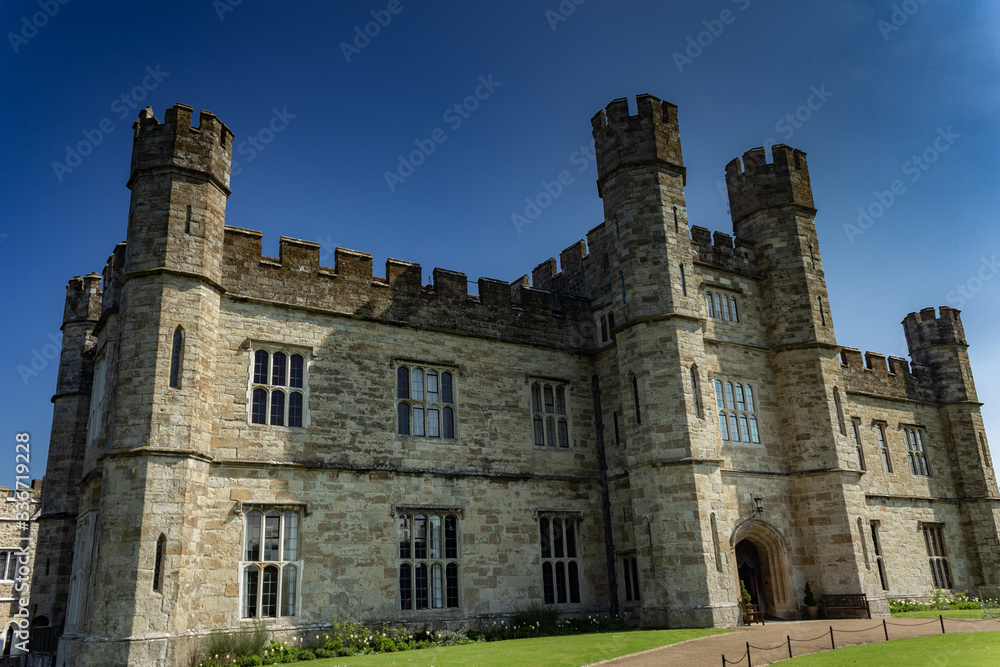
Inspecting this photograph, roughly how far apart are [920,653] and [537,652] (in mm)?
6453

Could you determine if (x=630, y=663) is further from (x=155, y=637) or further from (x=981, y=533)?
(x=981, y=533)

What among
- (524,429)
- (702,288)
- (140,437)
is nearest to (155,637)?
(140,437)

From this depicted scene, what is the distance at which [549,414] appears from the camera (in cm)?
2056

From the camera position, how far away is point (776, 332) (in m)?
22.7

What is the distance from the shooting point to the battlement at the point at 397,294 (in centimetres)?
1714

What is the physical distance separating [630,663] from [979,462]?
2203 centimetres

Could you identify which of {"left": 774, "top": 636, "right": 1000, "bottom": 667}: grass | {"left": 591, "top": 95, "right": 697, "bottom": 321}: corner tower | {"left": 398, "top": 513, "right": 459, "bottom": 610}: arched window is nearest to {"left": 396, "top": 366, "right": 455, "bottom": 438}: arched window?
{"left": 398, "top": 513, "right": 459, "bottom": 610}: arched window

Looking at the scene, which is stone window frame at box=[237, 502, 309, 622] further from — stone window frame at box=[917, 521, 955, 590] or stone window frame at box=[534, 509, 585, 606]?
stone window frame at box=[917, 521, 955, 590]

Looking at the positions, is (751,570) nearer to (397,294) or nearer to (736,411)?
(736,411)

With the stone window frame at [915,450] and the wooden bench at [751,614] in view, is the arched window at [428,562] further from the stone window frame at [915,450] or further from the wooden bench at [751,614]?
the stone window frame at [915,450]

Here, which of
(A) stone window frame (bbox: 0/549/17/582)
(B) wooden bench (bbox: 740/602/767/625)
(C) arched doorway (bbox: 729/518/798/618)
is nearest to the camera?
(B) wooden bench (bbox: 740/602/767/625)

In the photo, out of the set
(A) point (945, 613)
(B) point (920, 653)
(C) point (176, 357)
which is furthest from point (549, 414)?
(A) point (945, 613)

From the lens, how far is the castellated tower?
19406 mm

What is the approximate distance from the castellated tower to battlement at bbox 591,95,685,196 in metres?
16.2
